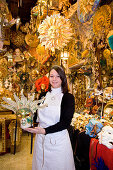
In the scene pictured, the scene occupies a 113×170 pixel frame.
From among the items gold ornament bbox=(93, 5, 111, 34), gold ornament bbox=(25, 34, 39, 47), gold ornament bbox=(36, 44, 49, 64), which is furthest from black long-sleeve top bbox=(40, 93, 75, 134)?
gold ornament bbox=(25, 34, 39, 47)

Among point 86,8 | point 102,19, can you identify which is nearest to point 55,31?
point 86,8

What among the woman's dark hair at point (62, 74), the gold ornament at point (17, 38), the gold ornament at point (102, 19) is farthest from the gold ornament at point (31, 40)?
the woman's dark hair at point (62, 74)

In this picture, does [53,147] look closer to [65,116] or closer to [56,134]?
[56,134]

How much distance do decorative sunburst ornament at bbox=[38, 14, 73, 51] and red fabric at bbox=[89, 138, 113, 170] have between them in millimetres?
2672

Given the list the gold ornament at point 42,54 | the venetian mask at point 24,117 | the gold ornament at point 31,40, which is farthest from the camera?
the gold ornament at point 31,40

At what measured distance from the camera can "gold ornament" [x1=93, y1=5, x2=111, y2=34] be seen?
104 inches

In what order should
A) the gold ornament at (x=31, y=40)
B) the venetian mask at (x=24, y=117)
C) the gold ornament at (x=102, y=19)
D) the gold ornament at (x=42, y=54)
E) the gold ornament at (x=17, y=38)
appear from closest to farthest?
the venetian mask at (x=24, y=117) < the gold ornament at (x=102, y=19) < the gold ornament at (x=42, y=54) < the gold ornament at (x=31, y=40) < the gold ornament at (x=17, y=38)

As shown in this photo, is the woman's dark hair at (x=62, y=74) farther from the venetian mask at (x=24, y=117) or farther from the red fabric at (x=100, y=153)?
the red fabric at (x=100, y=153)

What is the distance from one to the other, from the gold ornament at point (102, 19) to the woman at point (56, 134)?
154 centimetres

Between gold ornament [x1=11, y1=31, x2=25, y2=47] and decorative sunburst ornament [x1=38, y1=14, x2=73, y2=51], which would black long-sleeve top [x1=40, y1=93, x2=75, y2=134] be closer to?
decorative sunburst ornament [x1=38, y1=14, x2=73, y2=51]

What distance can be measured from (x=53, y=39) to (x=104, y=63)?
1.61 metres

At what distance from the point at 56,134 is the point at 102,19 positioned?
7.49 feet

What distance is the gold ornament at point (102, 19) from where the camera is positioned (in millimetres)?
2648

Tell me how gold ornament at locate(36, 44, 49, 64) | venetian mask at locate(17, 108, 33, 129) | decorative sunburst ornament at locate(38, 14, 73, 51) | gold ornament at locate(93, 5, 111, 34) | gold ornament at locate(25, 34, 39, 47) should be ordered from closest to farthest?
venetian mask at locate(17, 108, 33, 129) < gold ornament at locate(93, 5, 111, 34) < decorative sunburst ornament at locate(38, 14, 73, 51) < gold ornament at locate(36, 44, 49, 64) < gold ornament at locate(25, 34, 39, 47)
